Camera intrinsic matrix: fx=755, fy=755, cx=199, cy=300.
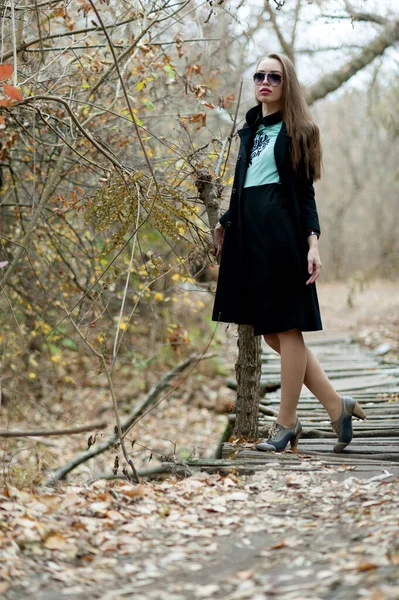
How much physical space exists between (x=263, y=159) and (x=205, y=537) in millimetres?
1904

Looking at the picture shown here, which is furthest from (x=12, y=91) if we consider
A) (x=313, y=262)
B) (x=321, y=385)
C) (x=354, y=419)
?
(x=354, y=419)

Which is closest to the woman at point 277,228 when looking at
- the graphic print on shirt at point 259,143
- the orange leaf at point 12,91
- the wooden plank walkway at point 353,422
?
the graphic print on shirt at point 259,143

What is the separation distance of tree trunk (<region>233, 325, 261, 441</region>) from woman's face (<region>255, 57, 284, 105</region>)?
4.22 ft

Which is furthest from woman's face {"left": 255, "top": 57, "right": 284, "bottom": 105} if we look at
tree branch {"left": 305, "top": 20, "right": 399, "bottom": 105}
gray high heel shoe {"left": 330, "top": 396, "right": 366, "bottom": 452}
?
tree branch {"left": 305, "top": 20, "right": 399, "bottom": 105}

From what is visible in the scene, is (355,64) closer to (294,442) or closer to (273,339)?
(273,339)

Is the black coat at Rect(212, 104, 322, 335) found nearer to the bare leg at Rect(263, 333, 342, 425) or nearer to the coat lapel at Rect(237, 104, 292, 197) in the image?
the coat lapel at Rect(237, 104, 292, 197)

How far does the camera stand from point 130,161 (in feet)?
18.7

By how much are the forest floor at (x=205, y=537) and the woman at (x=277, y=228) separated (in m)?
0.69

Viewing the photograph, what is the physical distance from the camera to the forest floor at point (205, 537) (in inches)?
93.4

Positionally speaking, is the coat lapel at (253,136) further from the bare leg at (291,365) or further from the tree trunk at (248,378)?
the tree trunk at (248,378)

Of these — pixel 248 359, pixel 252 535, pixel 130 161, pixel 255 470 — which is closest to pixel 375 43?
pixel 130 161

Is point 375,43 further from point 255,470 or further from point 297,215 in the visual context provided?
point 255,470

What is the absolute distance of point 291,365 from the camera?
3.90 m

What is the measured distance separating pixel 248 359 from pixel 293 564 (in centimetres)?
192
